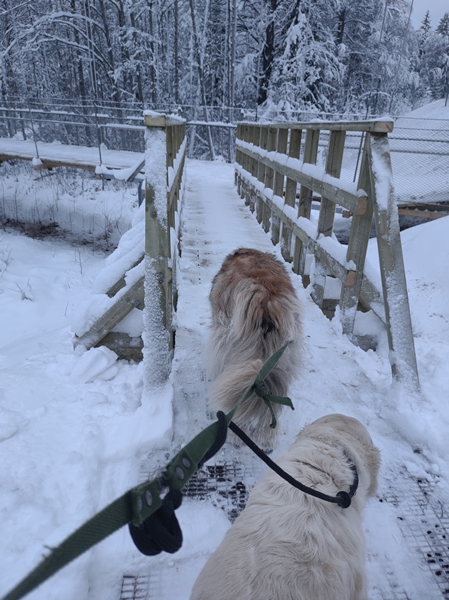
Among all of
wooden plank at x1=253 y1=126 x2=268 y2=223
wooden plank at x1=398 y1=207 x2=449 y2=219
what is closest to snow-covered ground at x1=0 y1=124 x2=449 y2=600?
wooden plank at x1=253 y1=126 x2=268 y2=223

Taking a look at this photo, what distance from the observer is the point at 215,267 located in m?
4.09

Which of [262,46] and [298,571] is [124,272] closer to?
[298,571]

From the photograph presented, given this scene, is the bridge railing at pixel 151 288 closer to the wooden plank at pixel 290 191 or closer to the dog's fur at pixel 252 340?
the dog's fur at pixel 252 340

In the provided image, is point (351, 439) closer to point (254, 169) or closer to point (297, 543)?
point (297, 543)


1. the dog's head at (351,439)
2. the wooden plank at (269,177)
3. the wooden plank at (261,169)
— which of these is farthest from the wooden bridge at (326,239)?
the wooden plank at (261,169)

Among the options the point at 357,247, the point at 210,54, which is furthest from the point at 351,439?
the point at 210,54

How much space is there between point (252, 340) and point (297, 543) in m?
1.11

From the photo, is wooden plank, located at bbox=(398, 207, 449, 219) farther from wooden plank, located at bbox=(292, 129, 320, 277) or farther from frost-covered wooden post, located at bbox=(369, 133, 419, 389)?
frost-covered wooden post, located at bbox=(369, 133, 419, 389)

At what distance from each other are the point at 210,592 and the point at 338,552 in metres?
0.36

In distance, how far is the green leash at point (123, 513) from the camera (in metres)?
0.64

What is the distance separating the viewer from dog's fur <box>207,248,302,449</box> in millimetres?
1767

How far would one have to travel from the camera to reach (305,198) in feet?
13.0

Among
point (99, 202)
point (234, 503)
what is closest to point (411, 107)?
point (99, 202)

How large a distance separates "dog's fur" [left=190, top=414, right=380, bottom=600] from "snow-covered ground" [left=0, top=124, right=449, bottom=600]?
1.70 feet
